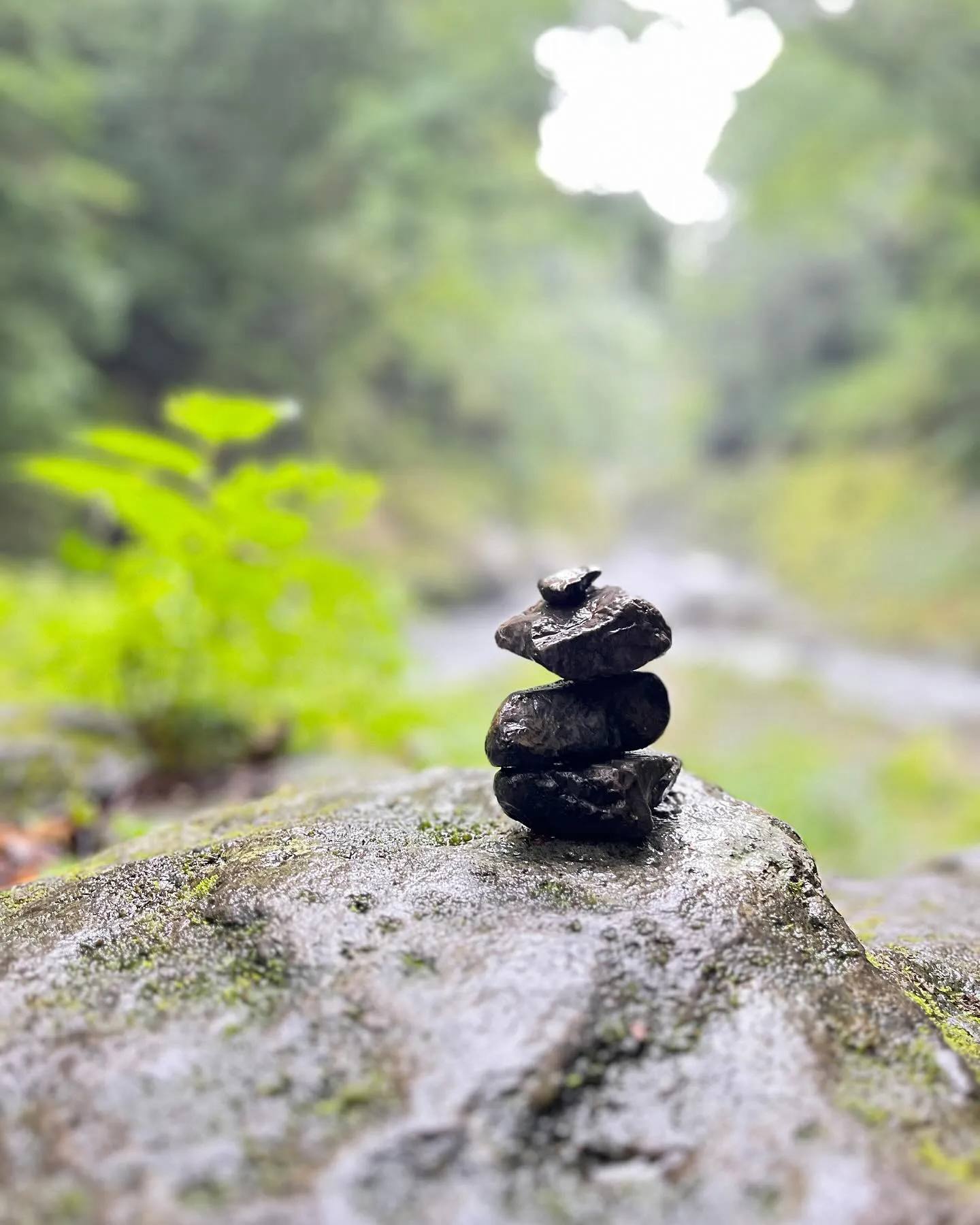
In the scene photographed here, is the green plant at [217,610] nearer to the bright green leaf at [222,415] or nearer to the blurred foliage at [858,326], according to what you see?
the bright green leaf at [222,415]

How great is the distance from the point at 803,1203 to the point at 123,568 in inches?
170

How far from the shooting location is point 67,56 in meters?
11.6

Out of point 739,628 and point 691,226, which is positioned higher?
point 691,226

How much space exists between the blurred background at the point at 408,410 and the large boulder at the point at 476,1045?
1540mm

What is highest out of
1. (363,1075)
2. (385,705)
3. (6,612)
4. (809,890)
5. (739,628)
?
(739,628)

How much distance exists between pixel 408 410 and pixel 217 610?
724 inches

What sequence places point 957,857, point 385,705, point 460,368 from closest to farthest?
point 957,857
point 385,705
point 460,368

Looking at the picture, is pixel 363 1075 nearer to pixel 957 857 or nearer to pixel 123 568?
pixel 957 857

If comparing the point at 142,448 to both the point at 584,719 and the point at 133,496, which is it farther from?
the point at 584,719

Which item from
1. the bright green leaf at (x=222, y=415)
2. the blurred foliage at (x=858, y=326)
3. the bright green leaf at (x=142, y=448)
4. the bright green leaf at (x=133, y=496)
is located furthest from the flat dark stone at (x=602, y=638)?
the blurred foliage at (x=858, y=326)

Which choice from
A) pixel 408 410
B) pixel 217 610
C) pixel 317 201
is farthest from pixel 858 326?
pixel 217 610

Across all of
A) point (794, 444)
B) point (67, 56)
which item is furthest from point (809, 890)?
point (794, 444)

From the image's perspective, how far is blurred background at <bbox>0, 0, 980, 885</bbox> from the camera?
4.55m

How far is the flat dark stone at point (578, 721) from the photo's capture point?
2086mm
